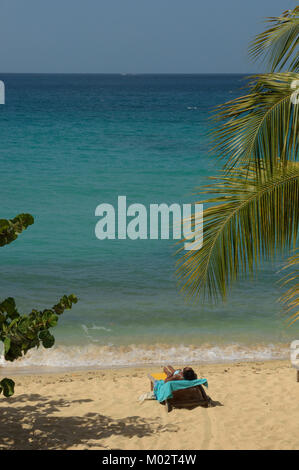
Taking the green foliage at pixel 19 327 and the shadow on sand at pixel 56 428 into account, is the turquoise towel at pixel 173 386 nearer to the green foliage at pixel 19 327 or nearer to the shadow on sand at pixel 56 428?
the shadow on sand at pixel 56 428

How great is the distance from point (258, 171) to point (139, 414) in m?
4.10

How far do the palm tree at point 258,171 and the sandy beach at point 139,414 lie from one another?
264 centimetres

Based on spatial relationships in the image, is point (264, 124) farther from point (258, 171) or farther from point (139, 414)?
point (139, 414)

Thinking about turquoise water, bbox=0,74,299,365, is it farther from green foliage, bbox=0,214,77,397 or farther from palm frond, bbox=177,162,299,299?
green foliage, bbox=0,214,77,397

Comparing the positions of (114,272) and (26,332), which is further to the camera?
(114,272)

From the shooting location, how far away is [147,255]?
17938 millimetres

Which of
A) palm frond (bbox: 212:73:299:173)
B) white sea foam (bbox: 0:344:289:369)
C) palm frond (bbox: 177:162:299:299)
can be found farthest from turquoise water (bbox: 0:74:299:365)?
palm frond (bbox: 177:162:299:299)

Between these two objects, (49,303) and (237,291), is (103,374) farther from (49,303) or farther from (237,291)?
(237,291)

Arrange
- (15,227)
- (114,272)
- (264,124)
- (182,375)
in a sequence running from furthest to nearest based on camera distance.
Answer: (114,272)
(182,375)
(15,227)
(264,124)

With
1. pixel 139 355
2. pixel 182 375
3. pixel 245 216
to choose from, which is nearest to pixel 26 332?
pixel 245 216

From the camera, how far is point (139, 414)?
7.91 metres

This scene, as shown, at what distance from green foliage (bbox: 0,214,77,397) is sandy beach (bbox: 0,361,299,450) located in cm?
193

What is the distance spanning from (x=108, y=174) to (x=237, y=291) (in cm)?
2051

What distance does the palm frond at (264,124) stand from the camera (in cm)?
479
